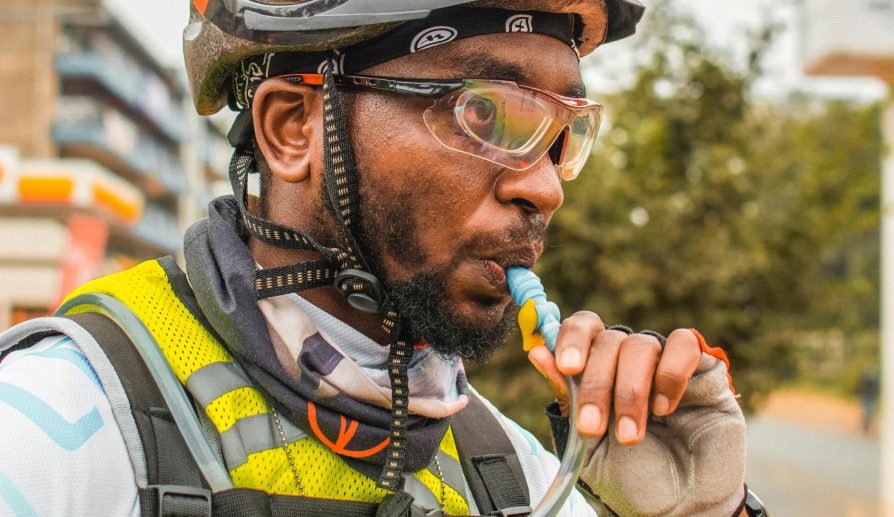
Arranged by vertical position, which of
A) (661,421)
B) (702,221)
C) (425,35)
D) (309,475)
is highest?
(425,35)

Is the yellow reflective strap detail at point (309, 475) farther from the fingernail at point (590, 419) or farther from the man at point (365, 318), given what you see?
the fingernail at point (590, 419)

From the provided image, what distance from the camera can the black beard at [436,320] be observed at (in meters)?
1.98

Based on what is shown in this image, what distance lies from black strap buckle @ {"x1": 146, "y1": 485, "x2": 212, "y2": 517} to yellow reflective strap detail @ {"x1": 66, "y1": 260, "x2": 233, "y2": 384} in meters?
0.26

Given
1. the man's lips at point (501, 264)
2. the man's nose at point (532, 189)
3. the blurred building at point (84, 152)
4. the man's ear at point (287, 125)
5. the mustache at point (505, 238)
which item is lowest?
the blurred building at point (84, 152)

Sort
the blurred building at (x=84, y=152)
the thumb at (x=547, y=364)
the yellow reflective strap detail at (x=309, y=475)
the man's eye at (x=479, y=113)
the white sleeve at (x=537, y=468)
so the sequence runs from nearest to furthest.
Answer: the thumb at (x=547, y=364) → the yellow reflective strap detail at (x=309, y=475) → the man's eye at (x=479, y=113) → the white sleeve at (x=537, y=468) → the blurred building at (x=84, y=152)

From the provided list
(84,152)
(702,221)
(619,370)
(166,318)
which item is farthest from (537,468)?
(84,152)

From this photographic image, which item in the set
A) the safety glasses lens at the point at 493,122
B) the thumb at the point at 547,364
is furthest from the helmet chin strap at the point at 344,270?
the thumb at the point at 547,364

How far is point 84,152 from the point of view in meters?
37.8

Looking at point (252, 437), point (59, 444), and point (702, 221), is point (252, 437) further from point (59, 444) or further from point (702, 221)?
point (702, 221)

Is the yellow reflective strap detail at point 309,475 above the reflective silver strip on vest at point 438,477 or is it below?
above

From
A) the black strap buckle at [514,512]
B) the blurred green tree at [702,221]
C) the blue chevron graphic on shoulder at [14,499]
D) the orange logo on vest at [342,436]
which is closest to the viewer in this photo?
the blue chevron graphic on shoulder at [14,499]

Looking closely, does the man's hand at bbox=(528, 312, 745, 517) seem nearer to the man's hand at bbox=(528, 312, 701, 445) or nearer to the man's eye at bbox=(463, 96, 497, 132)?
the man's hand at bbox=(528, 312, 701, 445)

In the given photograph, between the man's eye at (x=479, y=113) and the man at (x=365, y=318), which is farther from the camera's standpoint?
the man's eye at (x=479, y=113)

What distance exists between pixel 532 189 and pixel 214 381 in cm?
80
